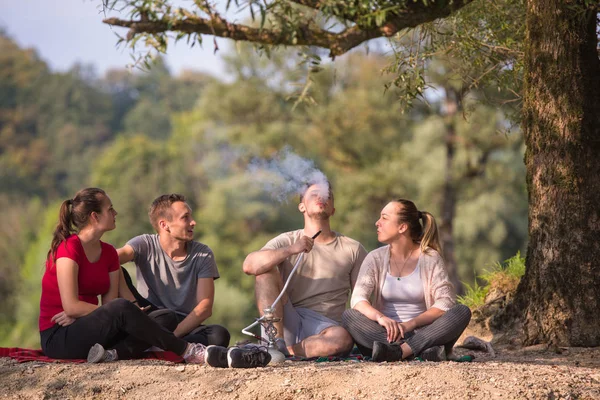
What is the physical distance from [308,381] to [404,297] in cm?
127

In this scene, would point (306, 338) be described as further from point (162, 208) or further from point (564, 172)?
point (564, 172)

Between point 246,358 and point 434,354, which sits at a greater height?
point 246,358

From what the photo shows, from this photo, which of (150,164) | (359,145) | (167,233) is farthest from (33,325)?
(167,233)

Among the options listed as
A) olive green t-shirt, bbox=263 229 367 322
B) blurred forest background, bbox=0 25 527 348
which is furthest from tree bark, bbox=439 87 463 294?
Result: olive green t-shirt, bbox=263 229 367 322

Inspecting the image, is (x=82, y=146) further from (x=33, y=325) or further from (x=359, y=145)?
(x=359, y=145)

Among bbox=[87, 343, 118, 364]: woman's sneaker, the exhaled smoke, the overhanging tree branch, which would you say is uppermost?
the overhanging tree branch

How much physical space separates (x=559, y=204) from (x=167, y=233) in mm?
2839

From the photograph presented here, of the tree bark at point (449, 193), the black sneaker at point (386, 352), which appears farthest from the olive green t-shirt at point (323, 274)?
the tree bark at point (449, 193)

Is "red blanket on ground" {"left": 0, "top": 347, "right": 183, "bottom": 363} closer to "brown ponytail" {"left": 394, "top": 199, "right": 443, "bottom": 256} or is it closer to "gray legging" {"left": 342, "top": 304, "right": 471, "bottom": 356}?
"gray legging" {"left": 342, "top": 304, "right": 471, "bottom": 356}

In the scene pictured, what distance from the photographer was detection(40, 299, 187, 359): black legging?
208 inches

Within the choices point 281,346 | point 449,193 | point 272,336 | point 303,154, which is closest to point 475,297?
point 281,346

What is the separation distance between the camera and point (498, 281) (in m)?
7.93

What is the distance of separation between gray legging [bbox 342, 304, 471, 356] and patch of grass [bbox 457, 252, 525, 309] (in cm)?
238

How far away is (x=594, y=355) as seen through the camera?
5.82 metres
